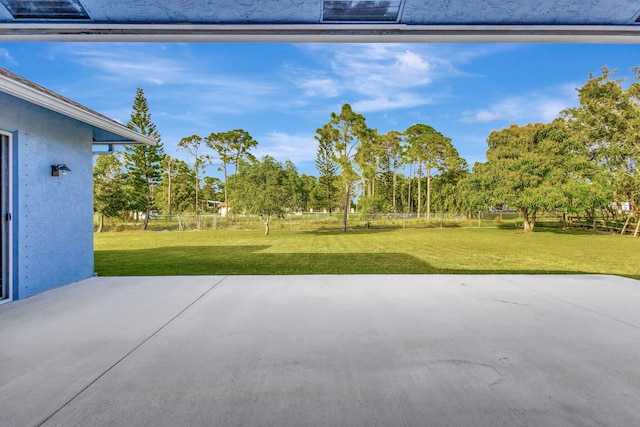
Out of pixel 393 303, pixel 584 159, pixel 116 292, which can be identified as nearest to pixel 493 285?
pixel 393 303

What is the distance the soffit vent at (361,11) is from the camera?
1830 millimetres

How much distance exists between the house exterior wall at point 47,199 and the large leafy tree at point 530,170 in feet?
54.4

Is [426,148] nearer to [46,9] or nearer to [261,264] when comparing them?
[261,264]

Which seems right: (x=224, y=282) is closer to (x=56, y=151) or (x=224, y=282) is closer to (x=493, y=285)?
(x=56, y=151)

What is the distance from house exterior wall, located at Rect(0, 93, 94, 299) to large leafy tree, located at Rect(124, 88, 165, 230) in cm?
1765

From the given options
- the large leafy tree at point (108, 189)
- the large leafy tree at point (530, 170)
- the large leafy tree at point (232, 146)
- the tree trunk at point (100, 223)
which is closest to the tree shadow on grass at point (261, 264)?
the large leafy tree at point (530, 170)

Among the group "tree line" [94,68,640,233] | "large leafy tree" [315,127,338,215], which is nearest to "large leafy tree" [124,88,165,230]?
"tree line" [94,68,640,233]

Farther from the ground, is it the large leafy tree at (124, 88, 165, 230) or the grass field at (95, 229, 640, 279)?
the large leafy tree at (124, 88, 165, 230)

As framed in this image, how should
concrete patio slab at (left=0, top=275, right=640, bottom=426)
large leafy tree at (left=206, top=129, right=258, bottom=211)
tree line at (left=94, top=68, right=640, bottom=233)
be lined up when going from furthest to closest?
large leafy tree at (left=206, top=129, right=258, bottom=211)
tree line at (left=94, top=68, right=640, bottom=233)
concrete patio slab at (left=0, top=275, right=640, bottom=426)

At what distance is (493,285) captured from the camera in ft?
13.7

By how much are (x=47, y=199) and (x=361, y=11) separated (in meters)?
4.06

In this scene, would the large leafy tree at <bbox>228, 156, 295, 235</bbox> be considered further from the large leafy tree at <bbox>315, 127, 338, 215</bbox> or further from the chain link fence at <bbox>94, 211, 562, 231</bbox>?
the large leafy tree at <bbox>315, 127, 338, 215</bbox>

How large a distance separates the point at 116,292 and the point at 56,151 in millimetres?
1855

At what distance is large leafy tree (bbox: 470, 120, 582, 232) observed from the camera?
15.6 m
